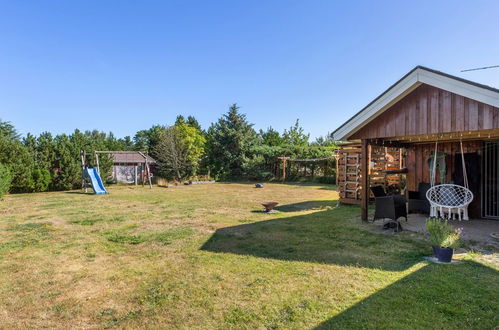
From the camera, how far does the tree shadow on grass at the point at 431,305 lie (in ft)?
7.76

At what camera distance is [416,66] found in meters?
5.75

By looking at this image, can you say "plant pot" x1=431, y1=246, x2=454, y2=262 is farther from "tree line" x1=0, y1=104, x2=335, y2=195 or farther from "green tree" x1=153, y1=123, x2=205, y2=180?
"green tree" x1=153, y1=123, x2=205, y2=180

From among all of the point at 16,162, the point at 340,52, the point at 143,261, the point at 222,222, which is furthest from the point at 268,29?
the point at 16,162

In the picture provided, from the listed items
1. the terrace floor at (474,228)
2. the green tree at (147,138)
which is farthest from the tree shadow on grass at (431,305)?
the green tree at (147,138)

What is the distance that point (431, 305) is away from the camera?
2686mm

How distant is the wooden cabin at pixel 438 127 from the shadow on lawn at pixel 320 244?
5.35 ft

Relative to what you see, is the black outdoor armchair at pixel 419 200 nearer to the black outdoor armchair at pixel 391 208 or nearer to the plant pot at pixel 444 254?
the black outdoor armchair at pixel 391 208

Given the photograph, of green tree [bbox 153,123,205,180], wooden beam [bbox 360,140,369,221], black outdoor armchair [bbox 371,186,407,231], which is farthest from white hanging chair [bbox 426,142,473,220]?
green tree [bbox 153,123,205,180]

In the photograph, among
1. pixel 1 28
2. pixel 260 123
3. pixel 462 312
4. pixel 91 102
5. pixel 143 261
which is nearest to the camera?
pixel 462 312

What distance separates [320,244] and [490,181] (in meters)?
5.94

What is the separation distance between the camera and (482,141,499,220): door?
7273mm

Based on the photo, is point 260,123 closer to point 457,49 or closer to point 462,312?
point 457,49

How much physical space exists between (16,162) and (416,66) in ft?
64.7

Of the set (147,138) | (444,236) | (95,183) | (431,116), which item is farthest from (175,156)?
(444,236)
